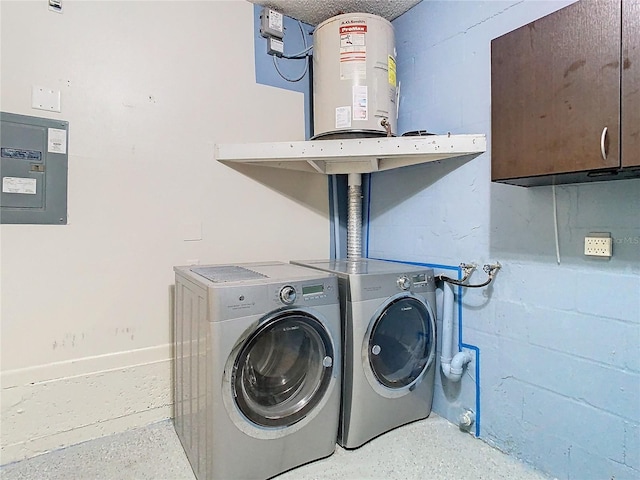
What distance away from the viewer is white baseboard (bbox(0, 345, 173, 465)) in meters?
1.77

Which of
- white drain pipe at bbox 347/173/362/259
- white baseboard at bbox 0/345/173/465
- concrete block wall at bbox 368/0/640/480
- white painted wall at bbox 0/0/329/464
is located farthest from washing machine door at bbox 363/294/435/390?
white baseboard at bbox 0/345/173/465

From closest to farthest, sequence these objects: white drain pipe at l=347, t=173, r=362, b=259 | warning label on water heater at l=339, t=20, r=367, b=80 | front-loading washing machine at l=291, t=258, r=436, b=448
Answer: front-loading washing machine at l=291, t=258, r=436, b=448, warning label on water heater at l=339, t=20, r=367, b=80, white drain pipe at l=347, t=173, r=362, b=259

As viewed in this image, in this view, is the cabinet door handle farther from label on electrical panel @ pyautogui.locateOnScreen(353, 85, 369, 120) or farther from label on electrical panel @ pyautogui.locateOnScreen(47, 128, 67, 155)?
label on electrical panel @ pyautogui.locateOnScreen(47, 128, 67, 155)

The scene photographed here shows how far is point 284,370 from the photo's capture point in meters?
1.80

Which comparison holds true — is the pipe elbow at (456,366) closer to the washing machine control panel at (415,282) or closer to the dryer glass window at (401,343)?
the dryer glass window at (401,343)

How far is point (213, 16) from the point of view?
2.29 metres

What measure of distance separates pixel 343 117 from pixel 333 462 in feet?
5.97

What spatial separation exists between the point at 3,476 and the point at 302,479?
134 centimetres

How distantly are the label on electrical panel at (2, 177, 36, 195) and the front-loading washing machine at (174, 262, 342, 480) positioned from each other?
0.78 metres

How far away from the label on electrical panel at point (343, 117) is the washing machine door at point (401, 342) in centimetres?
103

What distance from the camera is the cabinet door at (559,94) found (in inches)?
48.5

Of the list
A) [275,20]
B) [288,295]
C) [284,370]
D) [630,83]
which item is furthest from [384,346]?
[275,20]

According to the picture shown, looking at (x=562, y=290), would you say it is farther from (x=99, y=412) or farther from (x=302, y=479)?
(x=99, y=412)

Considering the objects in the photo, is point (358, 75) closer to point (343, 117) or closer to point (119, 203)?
point (343, 117)
